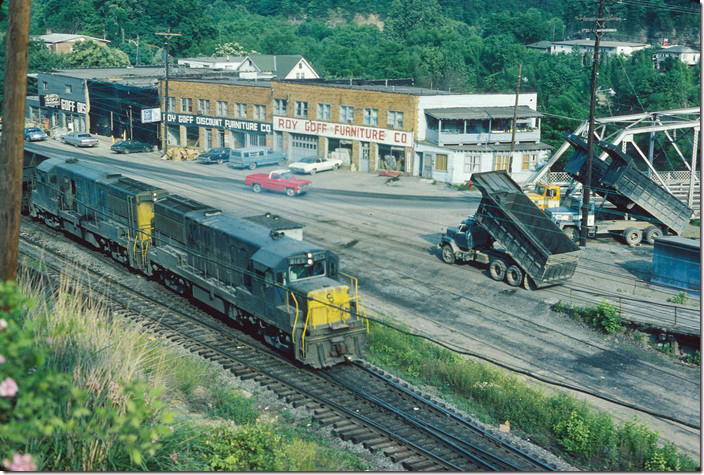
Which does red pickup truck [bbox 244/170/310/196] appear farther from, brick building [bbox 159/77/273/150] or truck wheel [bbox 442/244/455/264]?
truck wheel [bbox 442/244/455/264]

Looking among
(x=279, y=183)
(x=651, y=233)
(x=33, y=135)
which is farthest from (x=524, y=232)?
(x=33, y=135)

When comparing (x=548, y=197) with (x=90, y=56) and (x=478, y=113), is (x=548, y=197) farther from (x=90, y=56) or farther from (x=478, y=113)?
(x=90, y=56)

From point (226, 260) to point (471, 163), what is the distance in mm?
33356

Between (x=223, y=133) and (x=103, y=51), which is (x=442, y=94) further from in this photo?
(x=103, y=51)

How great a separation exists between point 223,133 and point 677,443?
2104 inches

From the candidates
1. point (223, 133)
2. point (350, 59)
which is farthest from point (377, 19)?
point (223, 133)

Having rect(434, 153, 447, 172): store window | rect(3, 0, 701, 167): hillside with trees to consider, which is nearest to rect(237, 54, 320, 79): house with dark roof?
rect(3, 0, 701, 167): hillside with trees

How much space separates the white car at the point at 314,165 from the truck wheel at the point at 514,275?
2663cm

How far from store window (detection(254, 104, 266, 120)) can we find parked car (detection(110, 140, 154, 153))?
10.6m

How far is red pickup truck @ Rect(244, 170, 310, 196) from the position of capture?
1916 inches

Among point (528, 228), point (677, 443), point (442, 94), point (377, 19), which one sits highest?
point (377, 19)

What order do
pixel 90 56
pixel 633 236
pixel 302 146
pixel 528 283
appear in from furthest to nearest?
1. pixel 90 56
2. pixel 302 146
3. pixel 633 236
4. pixel 528 283

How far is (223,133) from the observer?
220 ft

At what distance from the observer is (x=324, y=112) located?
60844 mm
